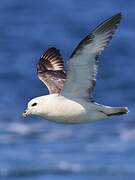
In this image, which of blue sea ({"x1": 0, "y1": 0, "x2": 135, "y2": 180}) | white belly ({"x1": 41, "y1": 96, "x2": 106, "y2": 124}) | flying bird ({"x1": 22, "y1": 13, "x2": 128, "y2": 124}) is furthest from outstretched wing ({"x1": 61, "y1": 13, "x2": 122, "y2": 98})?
blue sea ({"x1": 0, "y1": 0, "x2": 135, "y2": 180})

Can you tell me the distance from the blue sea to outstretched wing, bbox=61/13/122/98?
16.3 meters

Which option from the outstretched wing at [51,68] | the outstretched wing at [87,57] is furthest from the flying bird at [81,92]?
the outstretched wing at [51,68]

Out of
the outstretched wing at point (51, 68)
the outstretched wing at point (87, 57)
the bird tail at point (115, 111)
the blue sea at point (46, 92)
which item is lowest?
the blue sea at point (46, 92)

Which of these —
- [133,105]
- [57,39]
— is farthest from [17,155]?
[57,39]

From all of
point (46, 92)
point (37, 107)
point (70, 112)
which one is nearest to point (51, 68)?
point (37, 107)

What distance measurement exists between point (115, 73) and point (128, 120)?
28.7ft

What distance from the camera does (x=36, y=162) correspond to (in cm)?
3011

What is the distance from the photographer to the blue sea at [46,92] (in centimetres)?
2988

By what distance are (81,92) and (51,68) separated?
207 centimetres

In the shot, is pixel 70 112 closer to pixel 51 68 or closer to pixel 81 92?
pixel 81 92

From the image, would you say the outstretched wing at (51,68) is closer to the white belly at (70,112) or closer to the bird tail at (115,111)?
the white belly at (70,112)

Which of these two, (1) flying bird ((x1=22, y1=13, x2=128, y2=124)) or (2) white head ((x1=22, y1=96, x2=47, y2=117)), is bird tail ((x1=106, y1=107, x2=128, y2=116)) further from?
(2) white head ((x1=22, y1=96, x2=47, y2=117))

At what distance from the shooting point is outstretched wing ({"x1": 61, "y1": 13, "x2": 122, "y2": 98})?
455 inches

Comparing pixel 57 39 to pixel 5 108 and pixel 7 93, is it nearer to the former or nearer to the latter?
pixel 7 93
